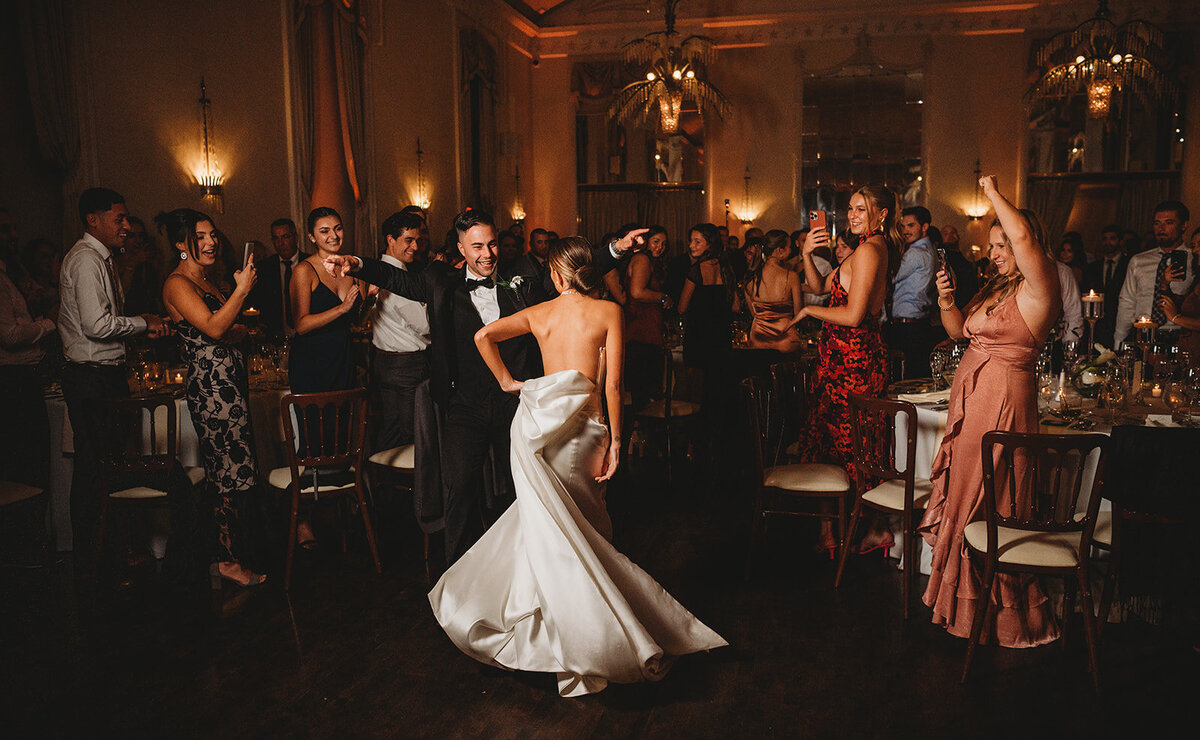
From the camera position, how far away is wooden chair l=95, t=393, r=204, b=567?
366cm

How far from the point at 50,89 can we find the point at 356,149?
3166 millimetres

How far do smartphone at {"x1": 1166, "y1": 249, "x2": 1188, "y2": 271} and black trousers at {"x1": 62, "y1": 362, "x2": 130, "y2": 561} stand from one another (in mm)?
5713

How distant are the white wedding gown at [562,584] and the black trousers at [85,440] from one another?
2043 mm

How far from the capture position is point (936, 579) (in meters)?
3.31

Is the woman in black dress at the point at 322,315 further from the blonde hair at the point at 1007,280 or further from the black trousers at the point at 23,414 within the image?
the blonde hair at the point at 1007,280

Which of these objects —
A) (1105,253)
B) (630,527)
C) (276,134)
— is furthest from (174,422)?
(1105,253)

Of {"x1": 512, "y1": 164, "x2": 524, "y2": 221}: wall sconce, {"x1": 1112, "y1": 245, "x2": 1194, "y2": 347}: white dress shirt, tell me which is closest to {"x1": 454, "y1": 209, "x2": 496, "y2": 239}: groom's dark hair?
{"x1": 1112, "y1": 245, "x2": 1194, "y2": 347}: white dress shirt

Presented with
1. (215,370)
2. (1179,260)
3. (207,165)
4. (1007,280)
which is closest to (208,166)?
(207,165)

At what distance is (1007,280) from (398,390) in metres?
2.94

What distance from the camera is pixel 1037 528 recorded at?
9.14ft

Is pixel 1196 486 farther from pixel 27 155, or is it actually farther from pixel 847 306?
pixel 27 155

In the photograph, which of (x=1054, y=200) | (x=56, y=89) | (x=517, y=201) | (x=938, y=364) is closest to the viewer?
(x=938, y=364)

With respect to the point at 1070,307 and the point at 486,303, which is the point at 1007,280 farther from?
the point at 1070,307

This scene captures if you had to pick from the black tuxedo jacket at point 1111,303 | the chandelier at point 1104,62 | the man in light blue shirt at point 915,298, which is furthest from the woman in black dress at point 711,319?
the chandelier at point 1104,62
